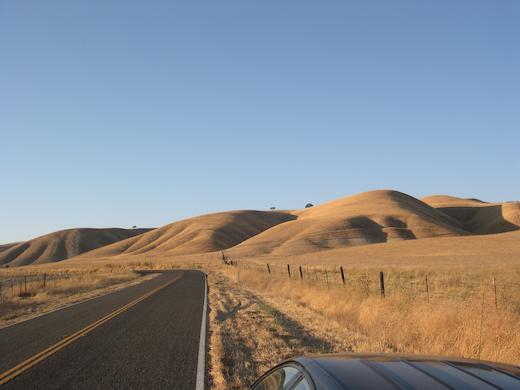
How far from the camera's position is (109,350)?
10.9m

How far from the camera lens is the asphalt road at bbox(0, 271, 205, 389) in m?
8.25

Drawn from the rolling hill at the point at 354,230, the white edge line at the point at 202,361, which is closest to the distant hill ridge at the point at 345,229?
the rolling hill at the point at 354,230

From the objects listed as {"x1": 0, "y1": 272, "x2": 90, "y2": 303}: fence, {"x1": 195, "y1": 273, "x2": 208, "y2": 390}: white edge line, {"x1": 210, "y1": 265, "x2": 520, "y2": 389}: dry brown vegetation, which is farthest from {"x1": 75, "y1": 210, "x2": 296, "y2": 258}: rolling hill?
{"x1": 195, "y1": 273, "x2": 208, "y2": 390}: white edge line

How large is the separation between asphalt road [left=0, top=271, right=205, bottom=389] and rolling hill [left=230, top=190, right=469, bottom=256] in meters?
91.3

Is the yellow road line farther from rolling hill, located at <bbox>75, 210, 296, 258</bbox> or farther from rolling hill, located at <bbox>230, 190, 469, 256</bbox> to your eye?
rolling hill, located at <bbox>75, 210, 296, 258</bbox>

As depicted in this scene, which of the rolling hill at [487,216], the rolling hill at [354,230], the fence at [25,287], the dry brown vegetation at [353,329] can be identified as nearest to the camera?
the dry brown vegetation at [353,329]

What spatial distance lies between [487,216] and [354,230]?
63.1m

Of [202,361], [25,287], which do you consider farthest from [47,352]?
[25,287]

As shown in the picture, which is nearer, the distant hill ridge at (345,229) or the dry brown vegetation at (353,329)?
the dry brown vegetation at (353,329)

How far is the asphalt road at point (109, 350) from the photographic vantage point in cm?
825

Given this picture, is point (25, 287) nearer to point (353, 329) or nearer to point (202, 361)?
point (353, 329)

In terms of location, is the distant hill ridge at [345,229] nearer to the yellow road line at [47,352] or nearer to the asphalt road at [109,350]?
the asphalt road at [109,350]

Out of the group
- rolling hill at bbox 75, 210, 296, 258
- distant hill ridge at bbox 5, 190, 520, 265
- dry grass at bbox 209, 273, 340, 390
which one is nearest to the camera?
dry grass at bbox 209, 273, 340, 390

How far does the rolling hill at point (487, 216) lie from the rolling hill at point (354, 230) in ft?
28.8
